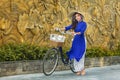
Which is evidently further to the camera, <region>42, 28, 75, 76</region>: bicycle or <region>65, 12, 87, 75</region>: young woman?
<region>65, 12, 87, 75</region>: young woman

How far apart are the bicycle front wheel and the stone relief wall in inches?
55.8

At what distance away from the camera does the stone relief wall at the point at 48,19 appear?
12086 millimetres

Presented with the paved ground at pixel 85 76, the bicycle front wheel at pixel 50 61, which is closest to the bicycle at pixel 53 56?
the bicycle front wheel at pixel 50 61

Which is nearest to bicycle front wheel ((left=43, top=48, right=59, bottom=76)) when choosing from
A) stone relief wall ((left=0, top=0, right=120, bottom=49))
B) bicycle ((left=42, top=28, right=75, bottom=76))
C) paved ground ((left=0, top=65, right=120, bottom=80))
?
bicycle ((left=42, top=28, right=75, bottom=76))

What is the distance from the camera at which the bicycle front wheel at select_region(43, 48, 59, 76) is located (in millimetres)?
11234

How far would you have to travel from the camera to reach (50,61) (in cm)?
1143

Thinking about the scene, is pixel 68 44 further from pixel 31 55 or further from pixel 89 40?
pixel 31 55

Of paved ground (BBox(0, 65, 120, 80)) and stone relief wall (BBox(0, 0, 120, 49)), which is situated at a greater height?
stone relief wall (BBox(0, 0, 120, 49))

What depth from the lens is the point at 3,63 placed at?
431 inches

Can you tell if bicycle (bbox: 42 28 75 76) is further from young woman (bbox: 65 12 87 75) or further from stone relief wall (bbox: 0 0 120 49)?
stone relief wall (bbox: 0 0 120 49)

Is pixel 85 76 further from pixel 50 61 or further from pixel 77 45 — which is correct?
pixel 50 61

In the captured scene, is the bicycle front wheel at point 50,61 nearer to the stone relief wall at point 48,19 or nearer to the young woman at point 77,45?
the young woman at point 77,45

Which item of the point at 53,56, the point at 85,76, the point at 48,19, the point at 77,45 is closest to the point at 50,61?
the point at 53,56

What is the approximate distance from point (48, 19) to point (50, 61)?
230 centimetres
